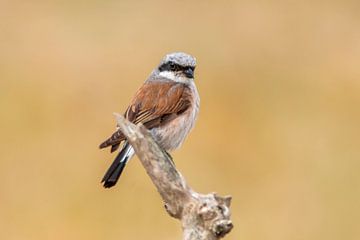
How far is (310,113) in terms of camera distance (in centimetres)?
1227

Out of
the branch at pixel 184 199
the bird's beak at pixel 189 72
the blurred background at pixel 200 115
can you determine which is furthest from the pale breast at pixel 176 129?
the blurred background at pixel 200 115

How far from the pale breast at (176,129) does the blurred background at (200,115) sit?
3.30 m

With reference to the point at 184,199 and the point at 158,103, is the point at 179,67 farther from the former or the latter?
the point at 184,199

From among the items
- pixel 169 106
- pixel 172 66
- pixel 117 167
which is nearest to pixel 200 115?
pixel 172 66

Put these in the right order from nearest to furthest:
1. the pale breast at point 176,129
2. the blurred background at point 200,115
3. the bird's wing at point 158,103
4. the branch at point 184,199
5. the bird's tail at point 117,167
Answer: the branch at point 184,199 < the bird's tail at point 117,167 < the bird's wing at point 158,103 < the pale breast at point 176,129 < the blurred background at point 200,115

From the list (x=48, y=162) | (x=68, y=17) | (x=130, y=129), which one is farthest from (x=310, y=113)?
(x=130, y=129)

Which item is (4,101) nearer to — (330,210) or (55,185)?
(55,185)

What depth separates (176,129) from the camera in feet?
19.9

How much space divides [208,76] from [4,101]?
91.0 inches

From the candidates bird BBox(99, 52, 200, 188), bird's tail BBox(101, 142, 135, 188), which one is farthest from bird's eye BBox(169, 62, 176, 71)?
bird's tail BBox(101, 142, 135, 188)

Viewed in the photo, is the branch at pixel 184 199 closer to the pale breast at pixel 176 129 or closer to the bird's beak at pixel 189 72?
the pale breast at pixel 176 129

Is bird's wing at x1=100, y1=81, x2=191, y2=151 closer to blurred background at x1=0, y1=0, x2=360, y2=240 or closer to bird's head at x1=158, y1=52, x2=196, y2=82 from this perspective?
bird's head at x1=158, y1=52, x2=196, y2=82

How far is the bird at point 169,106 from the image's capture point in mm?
5949

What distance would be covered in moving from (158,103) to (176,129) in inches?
6.8
